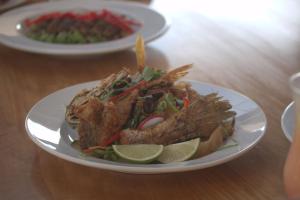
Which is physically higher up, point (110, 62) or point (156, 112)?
point (156, 112)

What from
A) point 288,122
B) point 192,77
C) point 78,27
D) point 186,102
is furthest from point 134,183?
point 78,27

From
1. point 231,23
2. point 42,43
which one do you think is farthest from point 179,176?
point 231,23

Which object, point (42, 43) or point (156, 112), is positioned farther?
point (42, 43)

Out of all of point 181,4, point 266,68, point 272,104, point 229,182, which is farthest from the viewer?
point 181,4

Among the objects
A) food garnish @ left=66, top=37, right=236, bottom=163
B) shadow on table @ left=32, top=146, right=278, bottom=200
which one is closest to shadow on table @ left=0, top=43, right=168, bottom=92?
food garnish @ left=66, top=37, right=236, bottom=163

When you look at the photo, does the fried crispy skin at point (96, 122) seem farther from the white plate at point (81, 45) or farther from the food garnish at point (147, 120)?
the white plate at point (81, 45)

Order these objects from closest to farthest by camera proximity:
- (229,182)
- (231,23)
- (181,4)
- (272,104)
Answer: (229,182) < (272,104) < (231,23) < (181,4)

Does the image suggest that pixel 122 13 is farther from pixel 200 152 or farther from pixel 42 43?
pixel 200 152

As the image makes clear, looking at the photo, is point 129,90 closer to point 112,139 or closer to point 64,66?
point 112,139

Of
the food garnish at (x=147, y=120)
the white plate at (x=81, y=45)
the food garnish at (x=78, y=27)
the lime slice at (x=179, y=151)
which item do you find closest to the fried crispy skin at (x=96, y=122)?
the food garnish at (x=147, y=120)
